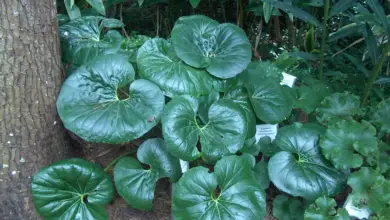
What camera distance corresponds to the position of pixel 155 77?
160cm

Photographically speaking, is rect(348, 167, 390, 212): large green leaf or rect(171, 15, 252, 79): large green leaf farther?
rect(171, 15, 252, 79): large green leaf

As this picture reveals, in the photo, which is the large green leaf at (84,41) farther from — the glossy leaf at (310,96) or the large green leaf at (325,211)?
the large green leaf at (325,211)

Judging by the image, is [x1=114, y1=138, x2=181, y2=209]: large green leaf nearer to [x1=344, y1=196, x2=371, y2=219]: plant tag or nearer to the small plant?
the small plant

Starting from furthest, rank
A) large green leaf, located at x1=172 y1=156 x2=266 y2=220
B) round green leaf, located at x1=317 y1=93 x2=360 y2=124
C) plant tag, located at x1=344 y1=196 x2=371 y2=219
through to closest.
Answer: round green leaf, located at x1=317 y1=93 x2=360 y2=124 < plant tag, located at x1=344 y1=196 x2=371 y2=219 < large green leaf, located at x1=172 y1=156 x2=266 y2=220

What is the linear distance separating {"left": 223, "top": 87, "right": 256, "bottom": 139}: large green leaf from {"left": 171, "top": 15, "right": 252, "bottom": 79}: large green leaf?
100mm

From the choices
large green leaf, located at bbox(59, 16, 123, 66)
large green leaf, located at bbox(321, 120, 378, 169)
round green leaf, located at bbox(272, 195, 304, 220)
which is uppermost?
large green leaf, located at bbox(59, 16, 123, 66)

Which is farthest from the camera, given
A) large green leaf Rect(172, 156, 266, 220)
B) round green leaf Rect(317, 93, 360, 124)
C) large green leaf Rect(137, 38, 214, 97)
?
round green leaf Rect(317, 93, 360, 124)

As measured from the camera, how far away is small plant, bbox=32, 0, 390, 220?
1.44 meters

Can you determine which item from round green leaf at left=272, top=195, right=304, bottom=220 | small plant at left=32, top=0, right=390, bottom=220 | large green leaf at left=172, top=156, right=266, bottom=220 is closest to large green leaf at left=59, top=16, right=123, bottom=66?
small plant at left=32, top=0, right=390, bottom=220

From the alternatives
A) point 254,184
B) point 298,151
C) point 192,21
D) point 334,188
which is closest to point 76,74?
point 192,21

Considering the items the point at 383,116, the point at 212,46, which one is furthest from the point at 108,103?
the point at 383,116

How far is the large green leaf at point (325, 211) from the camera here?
1434mm

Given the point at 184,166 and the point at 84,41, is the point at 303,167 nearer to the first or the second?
the point at 184,166

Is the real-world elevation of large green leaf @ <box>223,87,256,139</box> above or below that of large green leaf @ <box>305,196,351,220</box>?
above
